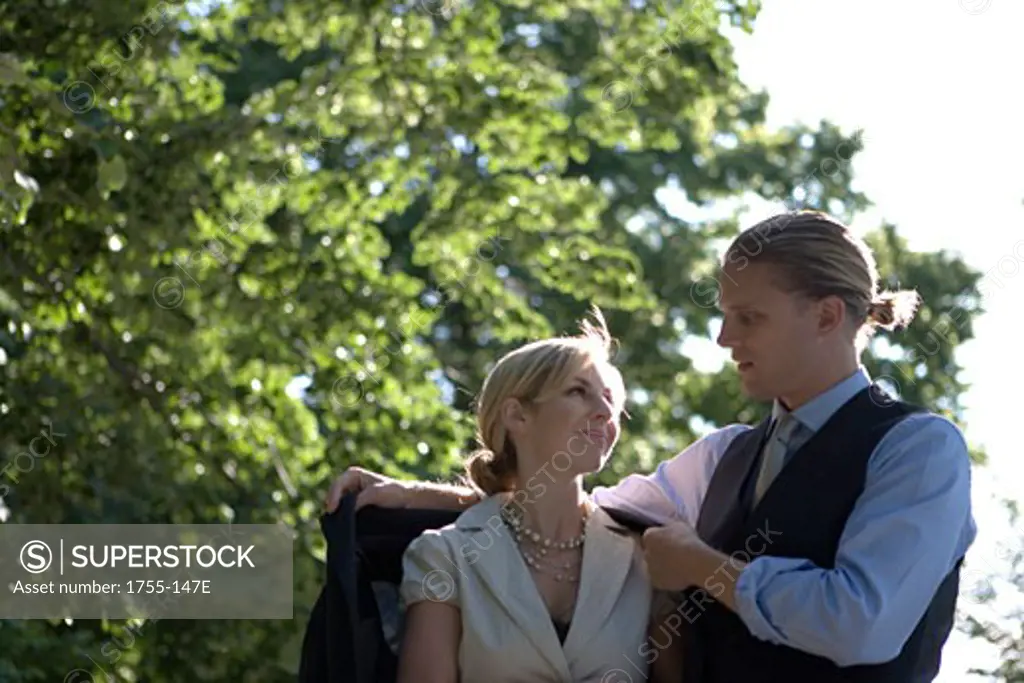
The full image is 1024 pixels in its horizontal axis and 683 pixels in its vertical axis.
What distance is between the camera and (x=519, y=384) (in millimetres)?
3951

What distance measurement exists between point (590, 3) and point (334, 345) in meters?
2.16

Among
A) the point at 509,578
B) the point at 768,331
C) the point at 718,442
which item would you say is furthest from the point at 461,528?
the point at 768,331

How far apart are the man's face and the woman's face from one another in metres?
0.36

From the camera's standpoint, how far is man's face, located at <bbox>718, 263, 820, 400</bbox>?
359 cm

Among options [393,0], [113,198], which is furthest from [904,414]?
[393,0]

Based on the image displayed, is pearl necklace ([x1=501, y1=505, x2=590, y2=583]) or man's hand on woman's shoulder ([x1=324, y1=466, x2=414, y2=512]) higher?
man's hand on woman's shoulder ([x1=324, y1=466, x2=414, y2=512])

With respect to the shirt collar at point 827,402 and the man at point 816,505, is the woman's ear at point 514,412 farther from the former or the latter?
the shirt collar at point 827,402

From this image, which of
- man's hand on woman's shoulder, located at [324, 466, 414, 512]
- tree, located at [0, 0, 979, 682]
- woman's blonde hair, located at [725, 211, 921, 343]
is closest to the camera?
woman's blonde hair, located at [725, 211, 921, 343]

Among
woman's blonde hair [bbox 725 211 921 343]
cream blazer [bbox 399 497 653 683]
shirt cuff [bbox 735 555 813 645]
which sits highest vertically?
woman's blonde hair [bbox 725 211 921 343]

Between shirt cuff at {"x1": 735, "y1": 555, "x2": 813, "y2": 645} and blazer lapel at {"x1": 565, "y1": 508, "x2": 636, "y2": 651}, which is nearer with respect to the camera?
shirt cuff at {"x1": 735, "y1": 555, "x2": 813, "y2": 645}

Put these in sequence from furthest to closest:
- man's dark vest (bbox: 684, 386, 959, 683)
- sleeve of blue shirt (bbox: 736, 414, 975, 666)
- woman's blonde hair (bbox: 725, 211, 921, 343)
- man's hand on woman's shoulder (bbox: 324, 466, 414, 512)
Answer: man's hand on woman's shoulder (bbox: 324, 466, 414, 512), woman's blonde hair (bbox: 725, 211, 921, 343), man's dark vest (bbox: 684, 386, 959, 683), sleeve of blue shirt (bbox: 736, 414, 975, 666)

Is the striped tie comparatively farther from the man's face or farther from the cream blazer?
the cream blazer

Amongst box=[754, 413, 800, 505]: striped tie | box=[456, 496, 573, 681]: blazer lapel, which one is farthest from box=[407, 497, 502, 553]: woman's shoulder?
box=[754, 413, 800, 505]: striped tie

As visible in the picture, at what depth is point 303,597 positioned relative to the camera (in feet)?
29.8
